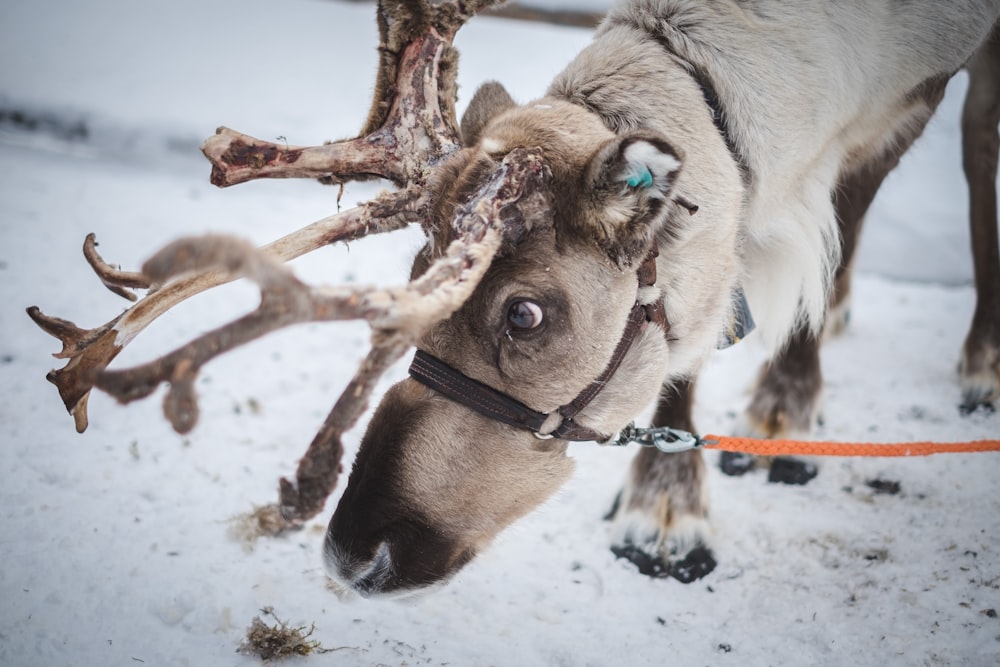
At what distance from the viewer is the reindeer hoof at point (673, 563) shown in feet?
8.73

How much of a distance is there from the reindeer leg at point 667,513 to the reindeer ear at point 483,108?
1.28 meters

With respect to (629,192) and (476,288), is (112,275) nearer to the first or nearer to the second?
(476,288)

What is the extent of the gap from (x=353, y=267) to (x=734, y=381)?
2567 millimetres

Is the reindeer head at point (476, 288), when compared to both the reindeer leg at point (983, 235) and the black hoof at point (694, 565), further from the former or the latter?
the reindeer leg at point (983, 235)

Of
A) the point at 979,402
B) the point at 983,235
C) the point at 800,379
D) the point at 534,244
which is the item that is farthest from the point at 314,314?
the point at 983,235

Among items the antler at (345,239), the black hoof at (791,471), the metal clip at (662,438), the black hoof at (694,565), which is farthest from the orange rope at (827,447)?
the antler at (345,239)

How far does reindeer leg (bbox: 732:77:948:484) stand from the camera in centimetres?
298

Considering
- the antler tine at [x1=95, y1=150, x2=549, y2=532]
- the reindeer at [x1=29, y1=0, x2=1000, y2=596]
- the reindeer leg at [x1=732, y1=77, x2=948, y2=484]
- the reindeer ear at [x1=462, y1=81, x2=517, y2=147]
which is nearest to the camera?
the antler tine at [x1=95, y1=150, x2=549, y2=532]

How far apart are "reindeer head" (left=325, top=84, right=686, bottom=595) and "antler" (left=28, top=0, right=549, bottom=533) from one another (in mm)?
91

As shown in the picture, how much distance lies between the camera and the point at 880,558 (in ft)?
8.58

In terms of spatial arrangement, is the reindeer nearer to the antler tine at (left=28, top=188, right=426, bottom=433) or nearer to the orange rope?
the antler tine at (left=28, top=188, right=426, bottom=433)

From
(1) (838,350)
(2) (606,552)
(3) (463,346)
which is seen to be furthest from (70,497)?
(1) (838,350)

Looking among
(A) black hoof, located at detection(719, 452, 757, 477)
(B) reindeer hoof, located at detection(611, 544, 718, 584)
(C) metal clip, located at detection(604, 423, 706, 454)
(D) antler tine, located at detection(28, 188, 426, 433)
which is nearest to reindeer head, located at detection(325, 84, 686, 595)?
(D) antler tine, located at detection(28, 188, 426, 433)

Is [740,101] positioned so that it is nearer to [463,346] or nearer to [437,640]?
[463,346]
